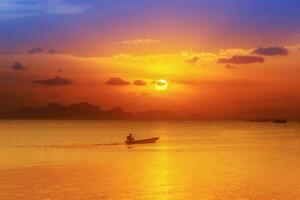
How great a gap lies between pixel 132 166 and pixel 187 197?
18923 mm

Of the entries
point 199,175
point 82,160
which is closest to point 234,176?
point 199,175

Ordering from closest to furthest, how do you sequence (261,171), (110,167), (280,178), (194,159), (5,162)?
(280,178) → (261,171) → (110,167) → (5,162) → (194,159)

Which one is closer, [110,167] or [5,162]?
[110,167]

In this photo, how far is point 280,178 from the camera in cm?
4041

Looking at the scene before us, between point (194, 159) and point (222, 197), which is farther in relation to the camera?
point (194, 159)

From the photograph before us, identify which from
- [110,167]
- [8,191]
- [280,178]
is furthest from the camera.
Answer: [110,167]

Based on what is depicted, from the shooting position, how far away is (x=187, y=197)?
31188 millimetres

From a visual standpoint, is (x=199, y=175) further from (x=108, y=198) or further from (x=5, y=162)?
(x=5, y=162)

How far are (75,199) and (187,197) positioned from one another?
6200 mm

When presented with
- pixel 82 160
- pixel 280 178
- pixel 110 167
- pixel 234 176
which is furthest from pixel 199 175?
pixel 82 160

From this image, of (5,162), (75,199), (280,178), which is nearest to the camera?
(75,199)

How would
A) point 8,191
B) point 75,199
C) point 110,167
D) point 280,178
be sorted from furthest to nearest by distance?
point 110,167 → point 280,178 → point 8,191 → point 75,199

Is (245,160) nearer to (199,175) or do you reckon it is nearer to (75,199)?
(199,175)

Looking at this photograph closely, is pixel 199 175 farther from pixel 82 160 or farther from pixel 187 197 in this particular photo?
pixel 82 160
